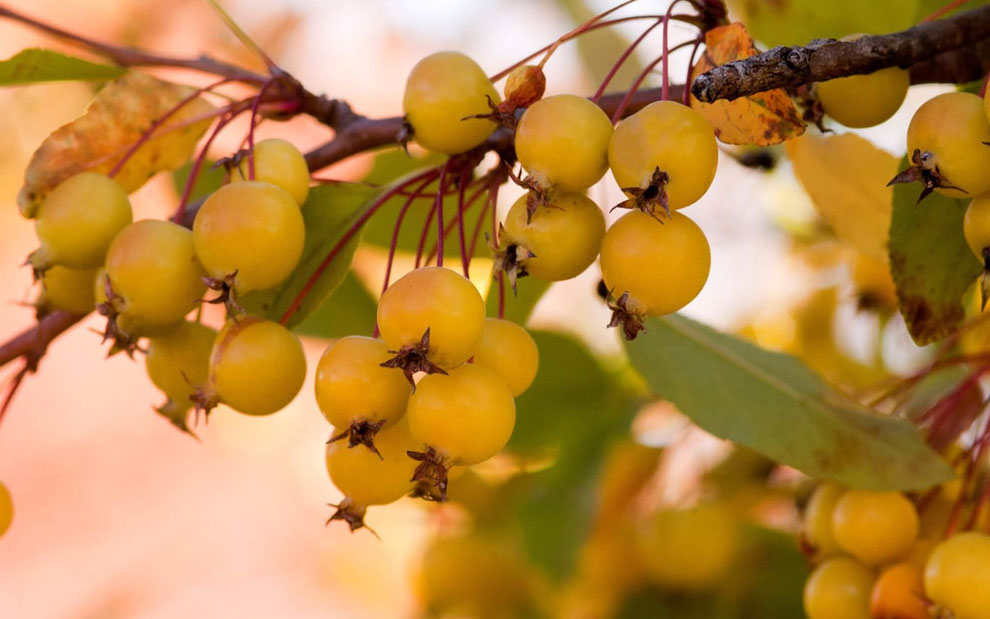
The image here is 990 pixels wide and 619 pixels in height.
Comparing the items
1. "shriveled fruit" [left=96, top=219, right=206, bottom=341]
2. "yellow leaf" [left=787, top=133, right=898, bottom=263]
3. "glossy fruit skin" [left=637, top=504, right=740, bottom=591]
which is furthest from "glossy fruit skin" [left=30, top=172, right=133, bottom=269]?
"glossy fruit skin" [left=637, top=504, right=740, bottom=591]

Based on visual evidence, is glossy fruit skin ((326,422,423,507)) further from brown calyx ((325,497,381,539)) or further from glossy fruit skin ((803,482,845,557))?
glossy fruit skin ((803,482,845,557))

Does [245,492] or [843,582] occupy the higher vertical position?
[245,492]

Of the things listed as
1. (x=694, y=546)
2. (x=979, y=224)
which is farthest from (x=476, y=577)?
(x=979, y=224)

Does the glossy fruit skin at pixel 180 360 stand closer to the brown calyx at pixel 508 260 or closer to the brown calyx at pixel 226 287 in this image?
the brown calyx at pixel 226 287

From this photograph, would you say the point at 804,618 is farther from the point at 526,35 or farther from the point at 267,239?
the point at 526,35

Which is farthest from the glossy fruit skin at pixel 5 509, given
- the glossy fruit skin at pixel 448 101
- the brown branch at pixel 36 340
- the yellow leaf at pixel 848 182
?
the yellow leaf at pixel 848 182

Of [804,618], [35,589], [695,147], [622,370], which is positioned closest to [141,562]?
[35,589]
